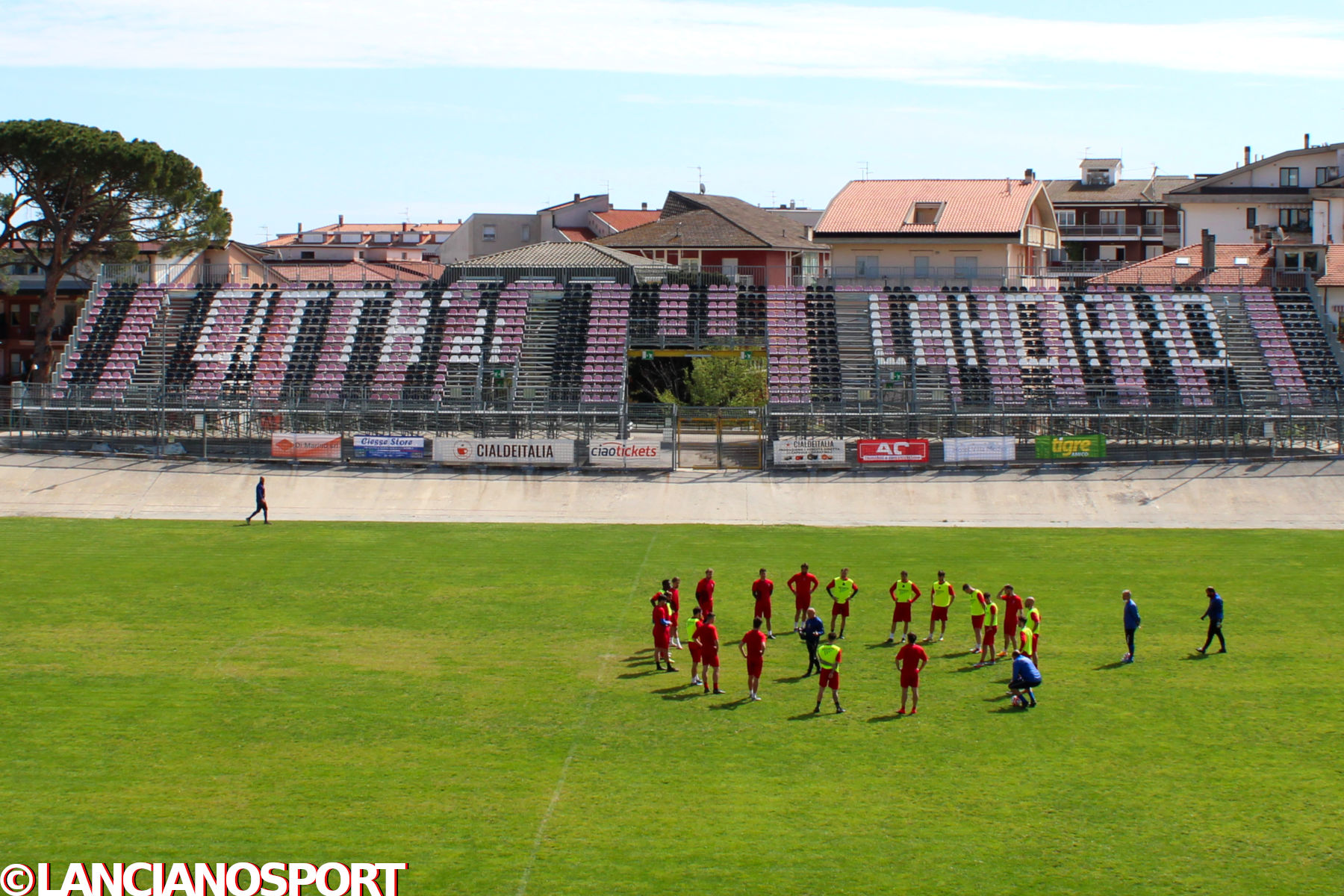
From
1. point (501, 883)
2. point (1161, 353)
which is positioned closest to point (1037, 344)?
point (1161, 353)

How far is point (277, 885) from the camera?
14.3 m

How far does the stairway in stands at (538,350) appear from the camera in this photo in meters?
59.8

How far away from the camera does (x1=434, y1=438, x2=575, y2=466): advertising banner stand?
47.3 metres

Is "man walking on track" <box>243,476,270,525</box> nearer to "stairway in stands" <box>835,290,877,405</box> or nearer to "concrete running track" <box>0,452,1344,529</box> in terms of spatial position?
"concrete running track" <box>0,452,1344,529</box>

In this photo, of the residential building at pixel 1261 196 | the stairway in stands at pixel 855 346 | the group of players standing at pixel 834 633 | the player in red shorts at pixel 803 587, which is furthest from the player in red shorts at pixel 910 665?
the residential building at pixel 1261 196

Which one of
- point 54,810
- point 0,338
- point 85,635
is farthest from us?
point 0,338

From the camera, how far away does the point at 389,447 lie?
47938mm

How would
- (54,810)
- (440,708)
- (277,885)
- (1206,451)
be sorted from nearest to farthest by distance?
(277,885), (54,810), (440,708), (1206,451)

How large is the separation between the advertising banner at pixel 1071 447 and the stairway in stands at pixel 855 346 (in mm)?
9855

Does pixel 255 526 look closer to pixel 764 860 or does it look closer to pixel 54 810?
pixel 54 810

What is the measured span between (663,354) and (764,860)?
48418 mm

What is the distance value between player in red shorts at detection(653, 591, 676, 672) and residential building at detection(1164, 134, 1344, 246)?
69125 millimetres

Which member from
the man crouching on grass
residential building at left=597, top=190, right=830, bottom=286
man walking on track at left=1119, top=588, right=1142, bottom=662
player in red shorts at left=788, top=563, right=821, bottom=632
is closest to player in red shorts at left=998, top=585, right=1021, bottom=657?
man walking on track at left=1119, top=588, right=1142, bottom=662

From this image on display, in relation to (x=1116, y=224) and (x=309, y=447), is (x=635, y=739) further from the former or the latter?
(x=1116, y=224)
